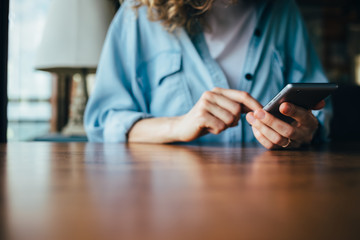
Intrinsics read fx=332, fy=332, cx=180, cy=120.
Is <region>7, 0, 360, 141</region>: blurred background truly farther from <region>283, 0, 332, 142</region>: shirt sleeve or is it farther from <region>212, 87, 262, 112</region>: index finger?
<region>212, 87, 262, 112</region>: index finger

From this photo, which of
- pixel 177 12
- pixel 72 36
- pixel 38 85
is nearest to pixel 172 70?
pixel 177 12

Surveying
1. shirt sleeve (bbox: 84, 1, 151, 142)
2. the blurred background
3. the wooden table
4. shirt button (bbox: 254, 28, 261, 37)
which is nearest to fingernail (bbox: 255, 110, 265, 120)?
the wooden table

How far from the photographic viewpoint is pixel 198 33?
0.98m

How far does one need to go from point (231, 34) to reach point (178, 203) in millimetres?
922

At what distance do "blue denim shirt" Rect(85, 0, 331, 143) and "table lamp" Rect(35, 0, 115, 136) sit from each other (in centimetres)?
55

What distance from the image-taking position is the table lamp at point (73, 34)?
150cm

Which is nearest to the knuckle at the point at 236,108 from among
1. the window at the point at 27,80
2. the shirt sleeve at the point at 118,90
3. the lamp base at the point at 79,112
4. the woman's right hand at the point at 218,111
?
the woman's right hand at the point at 218,111

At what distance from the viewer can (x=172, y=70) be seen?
96 centimetres

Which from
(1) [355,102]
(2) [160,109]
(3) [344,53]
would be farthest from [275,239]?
(3) [344,53]

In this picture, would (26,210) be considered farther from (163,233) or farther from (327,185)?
(327,185)

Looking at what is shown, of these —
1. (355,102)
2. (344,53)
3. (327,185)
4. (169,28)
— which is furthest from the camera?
(344,53)

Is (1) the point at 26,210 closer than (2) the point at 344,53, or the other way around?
(1) the point at 26,210

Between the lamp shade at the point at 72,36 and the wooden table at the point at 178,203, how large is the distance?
4.32ft

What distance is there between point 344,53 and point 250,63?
5.48 m
